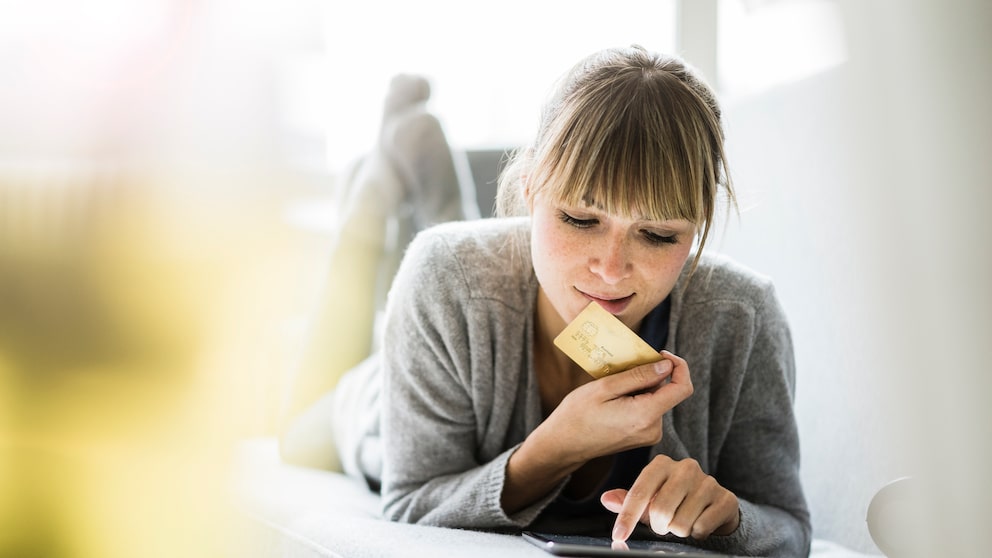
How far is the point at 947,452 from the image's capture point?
1.00 meters

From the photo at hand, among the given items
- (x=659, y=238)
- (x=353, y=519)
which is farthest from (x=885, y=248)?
(x=353, y=519)

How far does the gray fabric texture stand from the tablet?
0.24 m

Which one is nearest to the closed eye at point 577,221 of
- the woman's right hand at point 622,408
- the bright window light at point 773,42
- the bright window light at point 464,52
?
the woman's right hand at point 622,408

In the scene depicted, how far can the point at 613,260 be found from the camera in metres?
0.94

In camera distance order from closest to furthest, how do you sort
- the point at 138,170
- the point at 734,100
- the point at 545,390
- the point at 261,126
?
the point at 545,390, the point at 734,100, the point at 138,170, the point at 261,126

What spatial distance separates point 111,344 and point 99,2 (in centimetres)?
84

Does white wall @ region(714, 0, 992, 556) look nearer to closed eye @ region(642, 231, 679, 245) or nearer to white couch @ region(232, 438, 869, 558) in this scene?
white couch @ region(232, 438, 869, 558)

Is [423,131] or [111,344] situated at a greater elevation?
[423,131]

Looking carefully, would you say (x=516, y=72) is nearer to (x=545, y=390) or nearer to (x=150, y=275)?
(x=150, y=275)

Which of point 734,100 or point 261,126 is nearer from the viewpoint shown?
point 734,100

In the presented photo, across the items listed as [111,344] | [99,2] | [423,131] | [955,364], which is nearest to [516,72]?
[423,131]

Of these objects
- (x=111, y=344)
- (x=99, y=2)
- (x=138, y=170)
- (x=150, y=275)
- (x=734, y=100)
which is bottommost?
(x=111, y=344)

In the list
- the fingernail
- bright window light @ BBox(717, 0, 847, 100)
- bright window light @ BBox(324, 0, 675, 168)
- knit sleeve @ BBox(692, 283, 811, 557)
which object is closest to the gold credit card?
the fingernail

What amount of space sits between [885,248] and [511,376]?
1.76ft
